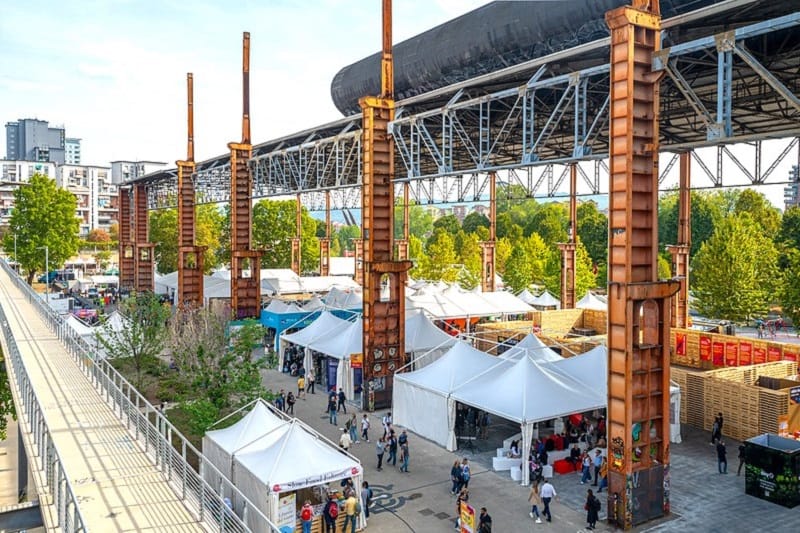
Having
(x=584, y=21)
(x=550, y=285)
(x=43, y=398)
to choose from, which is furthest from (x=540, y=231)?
(x=43, y=398)

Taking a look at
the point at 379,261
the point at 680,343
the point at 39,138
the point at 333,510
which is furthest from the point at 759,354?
the point at 39,138

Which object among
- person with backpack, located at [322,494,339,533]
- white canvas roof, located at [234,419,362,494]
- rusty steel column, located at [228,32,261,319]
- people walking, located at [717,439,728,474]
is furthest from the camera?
rusty steel column, located at [228,32,261,319]

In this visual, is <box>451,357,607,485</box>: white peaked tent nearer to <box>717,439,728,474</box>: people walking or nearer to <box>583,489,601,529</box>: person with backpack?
<box>583,489,601,529</box>: person with backpack

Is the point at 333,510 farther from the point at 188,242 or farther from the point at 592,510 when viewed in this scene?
the point at 188,242

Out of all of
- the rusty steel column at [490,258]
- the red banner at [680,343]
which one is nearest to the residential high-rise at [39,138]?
the rusty steel column at [490,258]

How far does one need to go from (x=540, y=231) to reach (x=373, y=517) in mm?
74910

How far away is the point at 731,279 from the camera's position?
143 feet

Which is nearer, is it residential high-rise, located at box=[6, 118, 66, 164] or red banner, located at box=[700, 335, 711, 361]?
red banner, located at box=[700, 335, 711, 361]

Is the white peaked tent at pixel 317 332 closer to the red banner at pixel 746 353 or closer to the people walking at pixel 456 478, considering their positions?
the people walking at pixel 456 478

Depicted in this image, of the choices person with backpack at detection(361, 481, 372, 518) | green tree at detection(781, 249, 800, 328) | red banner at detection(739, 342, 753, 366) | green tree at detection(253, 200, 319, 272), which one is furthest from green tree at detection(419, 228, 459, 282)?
person with backpack at detection(361, 481, 372, 518)

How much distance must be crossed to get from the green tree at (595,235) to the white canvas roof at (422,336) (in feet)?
145

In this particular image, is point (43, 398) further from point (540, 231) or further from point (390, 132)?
point (540, 231)

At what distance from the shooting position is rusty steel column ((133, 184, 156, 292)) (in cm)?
6000

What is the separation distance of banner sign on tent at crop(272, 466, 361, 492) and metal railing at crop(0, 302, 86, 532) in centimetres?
411
